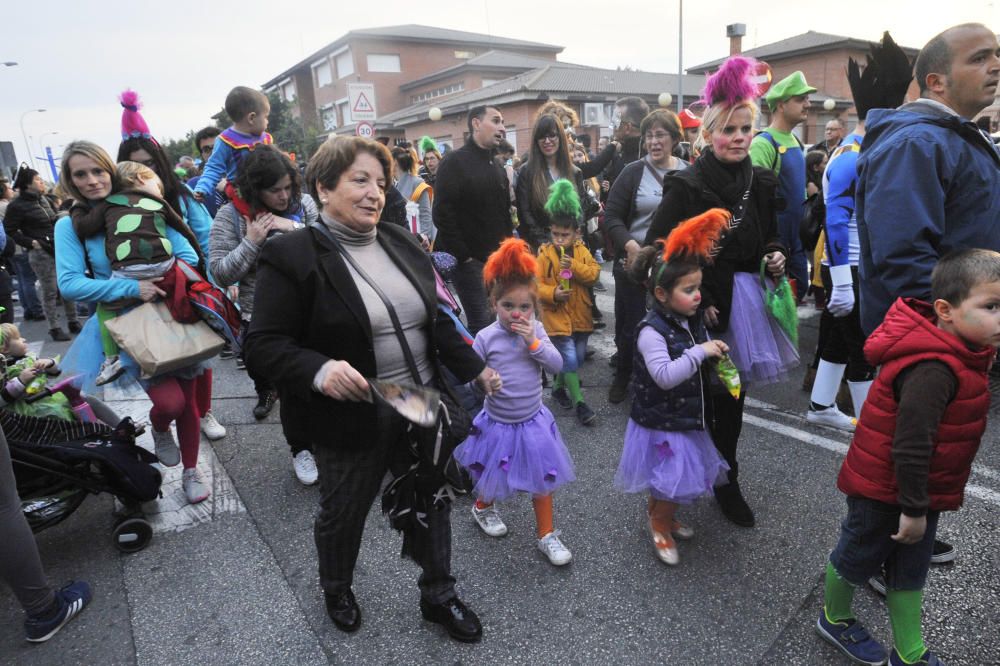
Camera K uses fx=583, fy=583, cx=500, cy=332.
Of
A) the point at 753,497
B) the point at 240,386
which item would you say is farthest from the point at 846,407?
the point at 240,386

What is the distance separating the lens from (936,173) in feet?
6.52

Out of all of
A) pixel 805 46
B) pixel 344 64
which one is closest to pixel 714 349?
pixel 805 46

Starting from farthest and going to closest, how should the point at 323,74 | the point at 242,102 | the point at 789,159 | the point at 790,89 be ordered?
the point at 323,74
the point at 242,102
the point at 790,89
the point at 789,159

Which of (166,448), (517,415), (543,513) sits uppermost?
(517,415)

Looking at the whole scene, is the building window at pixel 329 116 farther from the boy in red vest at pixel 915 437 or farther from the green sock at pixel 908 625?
the green sock at pixel 908 625

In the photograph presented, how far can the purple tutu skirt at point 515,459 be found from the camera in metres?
2.65

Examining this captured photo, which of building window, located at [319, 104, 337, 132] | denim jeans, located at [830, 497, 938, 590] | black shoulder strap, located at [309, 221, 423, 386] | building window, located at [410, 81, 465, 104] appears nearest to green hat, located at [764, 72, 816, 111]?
denim jeans, located at [830, 497, 938, 590]

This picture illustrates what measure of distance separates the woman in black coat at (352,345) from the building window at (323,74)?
5795cm

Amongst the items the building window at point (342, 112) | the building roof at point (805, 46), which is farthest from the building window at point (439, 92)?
the building roof at point (805, 46)

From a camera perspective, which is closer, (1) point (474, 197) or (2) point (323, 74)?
(1) point (474, 197)

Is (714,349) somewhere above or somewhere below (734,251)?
below

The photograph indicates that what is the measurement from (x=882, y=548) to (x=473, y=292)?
3.27 metres

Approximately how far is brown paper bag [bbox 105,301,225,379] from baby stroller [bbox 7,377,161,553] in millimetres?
384

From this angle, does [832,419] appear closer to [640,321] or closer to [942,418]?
[640,321]
